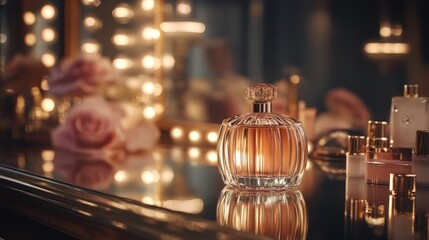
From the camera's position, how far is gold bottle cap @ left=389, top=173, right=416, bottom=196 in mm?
891

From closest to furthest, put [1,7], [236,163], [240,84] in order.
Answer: [236,163] → [240,84] → [1,7]

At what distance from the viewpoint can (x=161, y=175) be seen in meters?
1.18

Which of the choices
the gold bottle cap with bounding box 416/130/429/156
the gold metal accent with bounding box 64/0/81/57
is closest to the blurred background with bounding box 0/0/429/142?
the gold metal accent with bounding box 64/0/81/57

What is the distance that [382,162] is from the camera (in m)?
0.98

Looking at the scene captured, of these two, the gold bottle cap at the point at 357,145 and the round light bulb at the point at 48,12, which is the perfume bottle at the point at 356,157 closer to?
the gold bottle cap at the point at 357,145

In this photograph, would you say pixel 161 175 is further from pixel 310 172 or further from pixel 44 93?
pixel 44 93

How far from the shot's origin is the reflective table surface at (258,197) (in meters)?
0.71

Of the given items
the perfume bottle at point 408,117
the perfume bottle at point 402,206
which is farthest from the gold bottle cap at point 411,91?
the perfume bottle at point 402,206

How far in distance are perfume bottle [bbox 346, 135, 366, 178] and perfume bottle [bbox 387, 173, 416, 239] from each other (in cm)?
13

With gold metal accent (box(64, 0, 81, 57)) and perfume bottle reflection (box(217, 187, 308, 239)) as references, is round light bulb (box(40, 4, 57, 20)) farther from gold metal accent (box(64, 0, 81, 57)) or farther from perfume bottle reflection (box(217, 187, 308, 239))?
perfume bottle reflection (box(217, 187, 308, 239))

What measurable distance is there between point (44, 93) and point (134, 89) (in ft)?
1.01

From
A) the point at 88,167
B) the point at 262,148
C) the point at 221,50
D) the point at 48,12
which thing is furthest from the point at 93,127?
the point at 48,12

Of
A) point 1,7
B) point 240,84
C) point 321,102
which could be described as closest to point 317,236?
point 321,102

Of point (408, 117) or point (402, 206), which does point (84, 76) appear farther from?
point (402, 206)
